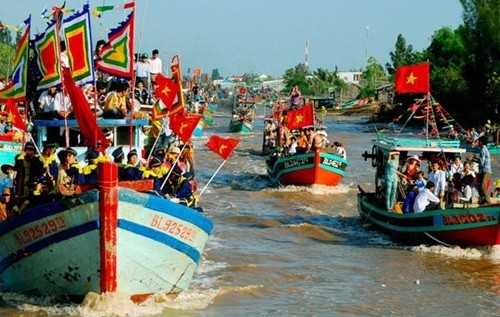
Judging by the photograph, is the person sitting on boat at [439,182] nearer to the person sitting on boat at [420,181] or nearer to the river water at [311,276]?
the person sitting on boat at [420,181]

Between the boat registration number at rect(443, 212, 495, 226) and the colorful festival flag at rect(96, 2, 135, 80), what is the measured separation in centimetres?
754

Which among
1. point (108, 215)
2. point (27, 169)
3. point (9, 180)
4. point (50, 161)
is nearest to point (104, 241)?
point (108, 215)

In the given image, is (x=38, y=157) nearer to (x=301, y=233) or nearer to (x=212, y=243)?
(x=212, y=243)

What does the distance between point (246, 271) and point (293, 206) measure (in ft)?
34.3

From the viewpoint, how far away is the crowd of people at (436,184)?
19781 mm

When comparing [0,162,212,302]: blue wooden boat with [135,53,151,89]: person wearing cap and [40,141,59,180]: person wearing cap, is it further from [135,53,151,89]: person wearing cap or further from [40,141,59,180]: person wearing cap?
[135,53,151,89]: person wearing cap

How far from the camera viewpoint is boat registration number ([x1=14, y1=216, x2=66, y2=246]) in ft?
42.3

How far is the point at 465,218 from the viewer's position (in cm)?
1880

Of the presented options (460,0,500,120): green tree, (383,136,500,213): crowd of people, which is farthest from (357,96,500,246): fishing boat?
(460,0,500,120): green tree

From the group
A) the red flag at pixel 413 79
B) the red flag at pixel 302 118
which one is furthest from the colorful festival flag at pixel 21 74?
the red flag at pixel 302 118

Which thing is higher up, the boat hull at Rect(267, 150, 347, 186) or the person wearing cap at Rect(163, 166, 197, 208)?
the person wearing cap at Rect(163, 166, 197, 208)

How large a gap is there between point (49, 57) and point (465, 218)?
890cm

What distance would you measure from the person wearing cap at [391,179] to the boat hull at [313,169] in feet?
30.3

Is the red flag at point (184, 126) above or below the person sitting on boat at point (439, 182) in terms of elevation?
above
